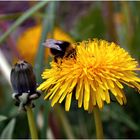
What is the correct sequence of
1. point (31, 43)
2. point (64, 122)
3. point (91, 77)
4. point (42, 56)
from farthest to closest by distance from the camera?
point (31, 43), point (64, 122), point (42, 56), point (91, 77)

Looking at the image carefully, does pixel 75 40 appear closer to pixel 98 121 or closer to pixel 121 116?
pixel 121 116

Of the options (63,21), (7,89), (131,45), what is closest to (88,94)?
(131,45)

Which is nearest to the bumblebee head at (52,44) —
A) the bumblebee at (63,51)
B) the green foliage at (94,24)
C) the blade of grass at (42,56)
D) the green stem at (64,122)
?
the bumblebee at (63,51)

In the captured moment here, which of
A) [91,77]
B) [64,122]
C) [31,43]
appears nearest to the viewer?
[91,77]

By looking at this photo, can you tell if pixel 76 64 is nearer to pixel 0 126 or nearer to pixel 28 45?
pixel 0 126

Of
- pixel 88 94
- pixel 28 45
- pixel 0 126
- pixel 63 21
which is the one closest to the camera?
pixel 88 94

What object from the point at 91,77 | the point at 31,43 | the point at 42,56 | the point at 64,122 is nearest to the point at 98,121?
the point at 91,77
